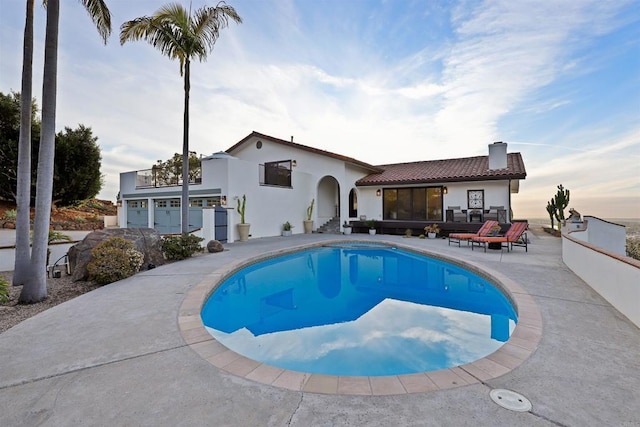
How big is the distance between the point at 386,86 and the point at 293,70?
15.0 feet

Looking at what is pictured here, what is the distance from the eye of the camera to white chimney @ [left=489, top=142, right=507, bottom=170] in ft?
50.9

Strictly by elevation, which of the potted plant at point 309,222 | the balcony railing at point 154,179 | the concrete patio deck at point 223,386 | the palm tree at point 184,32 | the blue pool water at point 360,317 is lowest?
the blue pool water at point 360,317

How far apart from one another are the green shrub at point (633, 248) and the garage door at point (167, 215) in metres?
21.4

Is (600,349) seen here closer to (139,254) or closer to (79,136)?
(139,254)

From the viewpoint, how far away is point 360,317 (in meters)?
5.57

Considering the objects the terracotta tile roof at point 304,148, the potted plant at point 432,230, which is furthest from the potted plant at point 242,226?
the potted plant at point 432,230

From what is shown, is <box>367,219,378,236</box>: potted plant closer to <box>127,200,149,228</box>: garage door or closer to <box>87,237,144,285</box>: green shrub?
<box>87,237,144,285</box>: green shrub

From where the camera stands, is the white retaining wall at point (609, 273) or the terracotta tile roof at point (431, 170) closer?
the white retaining wall at point (609, 273)

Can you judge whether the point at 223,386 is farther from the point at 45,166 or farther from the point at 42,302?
the point at 45,166

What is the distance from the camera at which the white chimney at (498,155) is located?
15500 millimetres

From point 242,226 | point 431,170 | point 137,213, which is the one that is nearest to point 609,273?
point 242,226

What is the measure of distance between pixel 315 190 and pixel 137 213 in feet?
36.5

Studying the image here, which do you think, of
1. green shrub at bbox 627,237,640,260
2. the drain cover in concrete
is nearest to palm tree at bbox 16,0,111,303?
the drain cover in concrete

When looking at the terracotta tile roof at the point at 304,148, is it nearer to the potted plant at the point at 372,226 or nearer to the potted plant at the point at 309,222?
the potted plant at the point at 309,222
